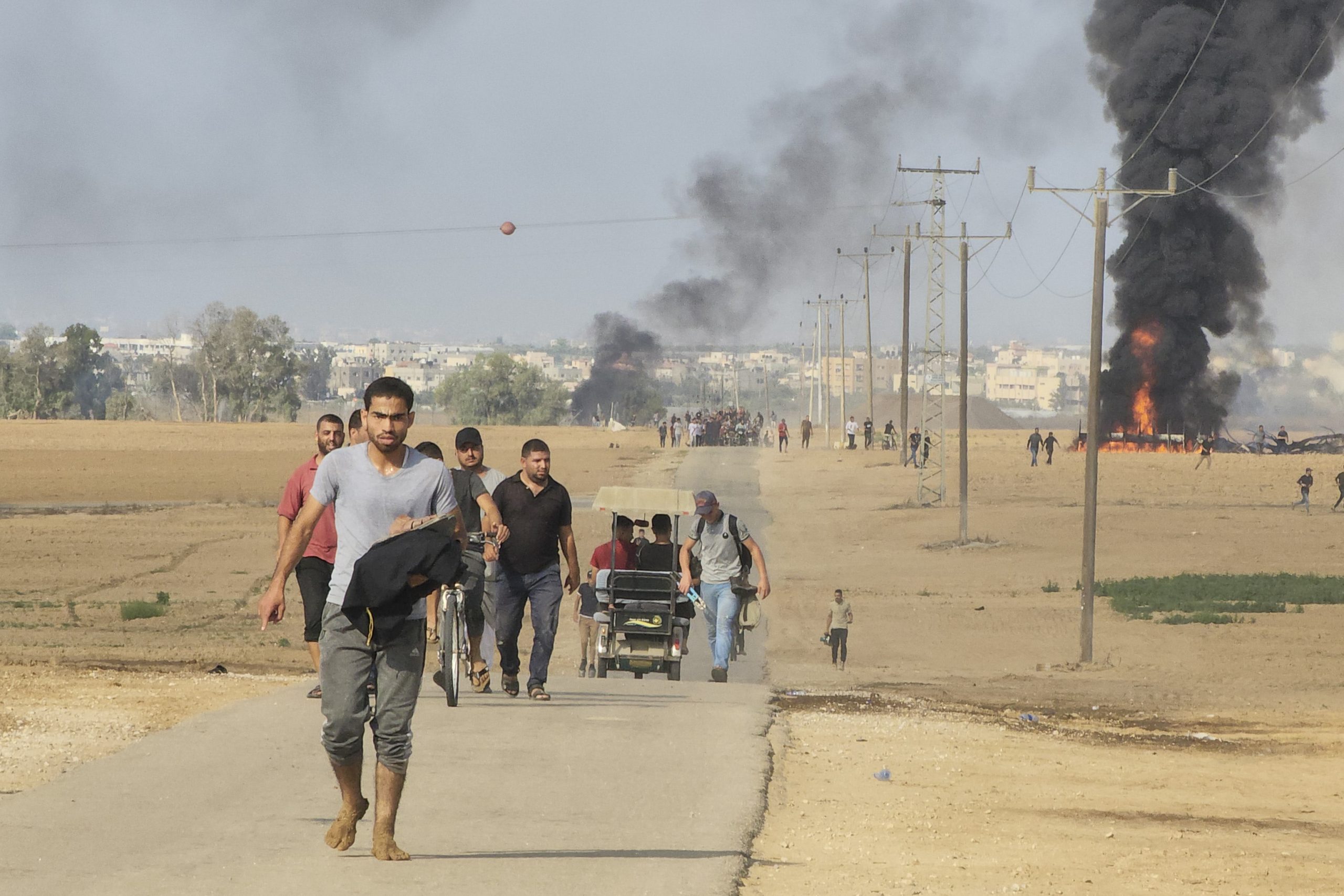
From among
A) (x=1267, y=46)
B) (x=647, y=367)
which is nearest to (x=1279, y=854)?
(x=1267, y=46)

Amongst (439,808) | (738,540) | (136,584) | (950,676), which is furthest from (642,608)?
(136,584)

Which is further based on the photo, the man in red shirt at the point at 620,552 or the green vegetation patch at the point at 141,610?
the green vegetation patch at the point at 141,610

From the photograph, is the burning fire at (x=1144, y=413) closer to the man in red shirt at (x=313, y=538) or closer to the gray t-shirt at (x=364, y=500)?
the man in red shirt at (x=313, y=538)

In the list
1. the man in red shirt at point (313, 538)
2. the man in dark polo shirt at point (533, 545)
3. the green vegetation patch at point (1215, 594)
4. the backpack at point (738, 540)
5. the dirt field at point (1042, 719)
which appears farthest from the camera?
the green vegetation patch at point (1215, 594)

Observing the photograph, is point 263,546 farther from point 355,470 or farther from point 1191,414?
point 1191,414

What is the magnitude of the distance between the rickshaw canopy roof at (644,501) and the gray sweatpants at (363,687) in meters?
7.58

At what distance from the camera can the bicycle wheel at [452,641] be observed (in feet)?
23.9

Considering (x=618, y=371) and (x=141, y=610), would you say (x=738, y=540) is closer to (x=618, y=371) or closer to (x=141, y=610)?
(x=141, y=610)

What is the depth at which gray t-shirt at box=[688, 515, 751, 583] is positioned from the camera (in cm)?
1398

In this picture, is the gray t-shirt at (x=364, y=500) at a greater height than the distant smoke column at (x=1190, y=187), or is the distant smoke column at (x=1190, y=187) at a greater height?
the distant smoke column at (x=1190, y=187)

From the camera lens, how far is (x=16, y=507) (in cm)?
4469

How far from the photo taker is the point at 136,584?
27.4m

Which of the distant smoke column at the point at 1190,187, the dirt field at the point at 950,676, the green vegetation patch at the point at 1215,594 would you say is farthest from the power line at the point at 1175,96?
the green vegetation patch at the point at 1215,594

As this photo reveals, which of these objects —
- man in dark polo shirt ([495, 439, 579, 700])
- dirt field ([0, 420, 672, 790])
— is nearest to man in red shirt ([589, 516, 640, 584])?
dirt field ([0, 420, 672, 790])
